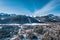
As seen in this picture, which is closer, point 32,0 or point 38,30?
point 32,0

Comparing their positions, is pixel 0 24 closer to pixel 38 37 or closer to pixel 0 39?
pixel 0 39

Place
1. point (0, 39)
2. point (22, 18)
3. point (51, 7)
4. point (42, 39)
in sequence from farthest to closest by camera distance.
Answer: point (22, 18) < point (0, 39) < point (42, 39) < point (51, 7)

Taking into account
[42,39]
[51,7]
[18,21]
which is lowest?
[42,39]

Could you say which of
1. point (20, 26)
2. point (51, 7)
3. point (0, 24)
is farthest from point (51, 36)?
point (0, 24)

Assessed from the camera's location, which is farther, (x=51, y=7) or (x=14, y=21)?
(x=14, y=21)

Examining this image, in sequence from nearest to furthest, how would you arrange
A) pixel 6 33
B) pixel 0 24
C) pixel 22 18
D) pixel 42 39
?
pixel 42 39 < pixel 6 33 < pixel 0 24 < pixel 22 18

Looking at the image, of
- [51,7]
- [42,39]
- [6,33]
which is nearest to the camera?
[51,7]

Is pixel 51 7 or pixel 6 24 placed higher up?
pixel 51 7

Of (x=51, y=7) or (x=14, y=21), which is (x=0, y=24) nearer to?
(x=14, y=21)

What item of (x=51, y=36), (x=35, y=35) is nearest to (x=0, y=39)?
(x=35, y=35)
